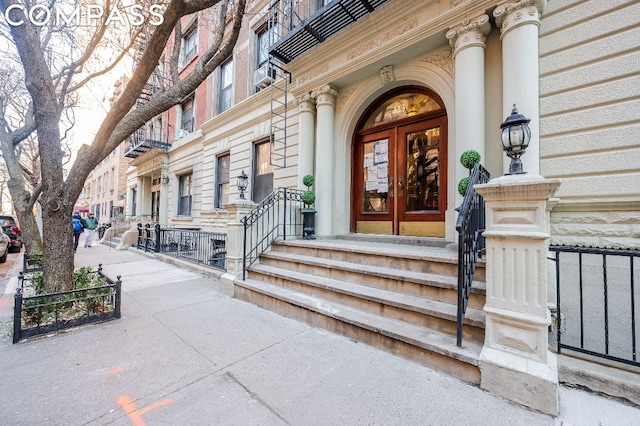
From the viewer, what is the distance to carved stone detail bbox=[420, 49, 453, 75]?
500 cm

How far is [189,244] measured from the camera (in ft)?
29.9

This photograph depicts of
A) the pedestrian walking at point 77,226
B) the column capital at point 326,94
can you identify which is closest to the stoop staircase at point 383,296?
the column capital at point 326,94

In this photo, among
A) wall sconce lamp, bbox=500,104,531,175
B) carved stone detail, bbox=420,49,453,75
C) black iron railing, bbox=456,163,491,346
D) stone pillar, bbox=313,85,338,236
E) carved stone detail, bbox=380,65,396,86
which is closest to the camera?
wall sconce lamp, bbox=500,104,531,175

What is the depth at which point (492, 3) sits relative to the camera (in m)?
4.18

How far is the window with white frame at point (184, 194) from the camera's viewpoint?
12906mm

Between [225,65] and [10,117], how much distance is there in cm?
977

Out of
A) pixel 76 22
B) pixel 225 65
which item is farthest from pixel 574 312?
pixel 225 65

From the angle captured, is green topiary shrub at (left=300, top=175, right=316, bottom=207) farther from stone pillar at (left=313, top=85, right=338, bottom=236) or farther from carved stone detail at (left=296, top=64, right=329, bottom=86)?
carved stone detail at (left=296, top=64, right=329, bottom=86)

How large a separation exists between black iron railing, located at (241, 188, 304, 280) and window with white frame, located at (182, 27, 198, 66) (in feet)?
35.4

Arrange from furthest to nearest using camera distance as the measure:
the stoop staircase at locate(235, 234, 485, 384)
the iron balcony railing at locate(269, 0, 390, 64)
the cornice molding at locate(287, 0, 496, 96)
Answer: the iron balcony railing at locate(269, 0, 390, 64) < the cornice molding at locate(287, 0, 496, 96) < the stoop staircase at locate(235, 234, 485, 384)

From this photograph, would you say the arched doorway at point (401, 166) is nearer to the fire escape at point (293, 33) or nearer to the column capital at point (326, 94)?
the column capital at point (326, 94)

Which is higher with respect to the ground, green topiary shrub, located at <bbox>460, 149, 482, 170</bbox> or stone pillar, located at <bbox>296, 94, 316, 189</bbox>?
stone pillar, located at <bbox>296, 94, 316, 189</bbox>

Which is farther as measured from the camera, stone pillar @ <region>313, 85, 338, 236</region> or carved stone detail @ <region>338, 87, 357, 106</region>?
carved stone detail @ <region>338, 87, 357, 106</region>

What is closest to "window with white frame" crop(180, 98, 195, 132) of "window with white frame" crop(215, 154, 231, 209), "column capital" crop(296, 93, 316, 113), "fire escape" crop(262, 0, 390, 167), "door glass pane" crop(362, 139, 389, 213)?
"window with white frame" crop(215, 154, 231, 209)
